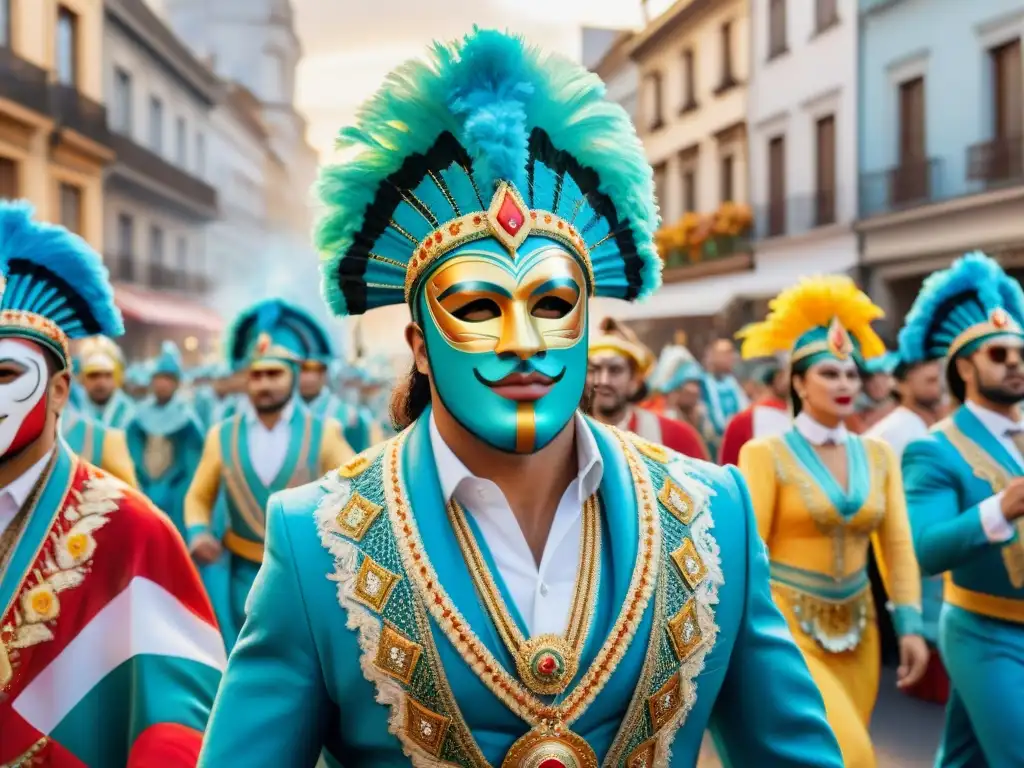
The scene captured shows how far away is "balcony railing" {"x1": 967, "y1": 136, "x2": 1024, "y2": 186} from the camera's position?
1541 cm

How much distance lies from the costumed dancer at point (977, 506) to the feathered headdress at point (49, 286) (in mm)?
3028

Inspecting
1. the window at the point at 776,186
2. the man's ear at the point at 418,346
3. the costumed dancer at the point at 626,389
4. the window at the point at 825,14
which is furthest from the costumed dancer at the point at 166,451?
the window at the point at 776,186

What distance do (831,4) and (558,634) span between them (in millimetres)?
20354

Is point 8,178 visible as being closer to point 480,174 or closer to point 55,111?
point 55,111

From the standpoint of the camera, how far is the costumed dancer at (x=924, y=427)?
25.9ft

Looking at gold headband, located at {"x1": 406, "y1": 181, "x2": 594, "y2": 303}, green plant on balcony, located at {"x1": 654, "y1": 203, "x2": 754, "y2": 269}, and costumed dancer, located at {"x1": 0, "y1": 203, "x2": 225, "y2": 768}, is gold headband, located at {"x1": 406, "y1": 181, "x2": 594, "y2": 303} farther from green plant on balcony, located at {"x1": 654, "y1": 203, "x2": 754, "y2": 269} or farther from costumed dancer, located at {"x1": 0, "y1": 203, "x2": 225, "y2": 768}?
green plant on balcony, located at {"x1": 654, "y1": 203, "x2": 754, "y2": 269}

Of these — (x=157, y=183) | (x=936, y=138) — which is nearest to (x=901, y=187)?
(x=936, y=138)

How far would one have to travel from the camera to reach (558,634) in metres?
2.33

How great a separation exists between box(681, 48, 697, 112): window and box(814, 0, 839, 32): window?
18.1ft

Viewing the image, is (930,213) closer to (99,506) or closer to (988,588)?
(988,588)

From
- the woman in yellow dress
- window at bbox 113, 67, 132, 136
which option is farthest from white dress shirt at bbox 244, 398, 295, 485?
window at bbox 113, 67, 132, 136

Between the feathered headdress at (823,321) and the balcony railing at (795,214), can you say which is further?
the balcony railing at (795,214)

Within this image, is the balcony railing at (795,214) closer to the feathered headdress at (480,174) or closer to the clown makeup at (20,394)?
the clown makeup at (20,394)

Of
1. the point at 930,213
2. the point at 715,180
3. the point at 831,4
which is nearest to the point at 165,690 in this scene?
the point at 930,213
